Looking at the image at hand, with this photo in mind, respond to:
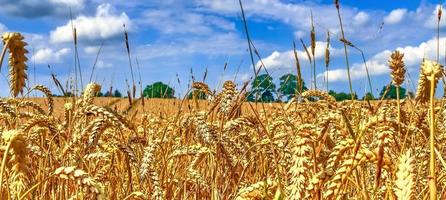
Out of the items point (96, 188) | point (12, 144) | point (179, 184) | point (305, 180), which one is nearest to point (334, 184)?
point (305, 180)

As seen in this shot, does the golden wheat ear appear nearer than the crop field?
No

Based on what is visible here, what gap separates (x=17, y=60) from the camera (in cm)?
177

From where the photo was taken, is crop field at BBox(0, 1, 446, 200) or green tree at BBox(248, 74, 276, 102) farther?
green tree at BBox(248, 74, 276, 102)

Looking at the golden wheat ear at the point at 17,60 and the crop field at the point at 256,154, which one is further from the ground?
the golden wheat ear at the point at 17,60

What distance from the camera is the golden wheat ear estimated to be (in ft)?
5.51

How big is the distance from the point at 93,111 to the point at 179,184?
737 mm

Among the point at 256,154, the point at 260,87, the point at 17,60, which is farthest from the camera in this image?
the point at 260,87

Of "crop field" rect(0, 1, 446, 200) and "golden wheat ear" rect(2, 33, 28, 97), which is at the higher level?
"golden wheat ear" rect(2, 33, 28, 97)

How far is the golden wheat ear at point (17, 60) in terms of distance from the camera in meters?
1.68

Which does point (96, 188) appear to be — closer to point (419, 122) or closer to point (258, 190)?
point (258, 190)

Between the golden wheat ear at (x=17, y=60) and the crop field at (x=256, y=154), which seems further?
the golden wheat ear at (x=17, y=60)

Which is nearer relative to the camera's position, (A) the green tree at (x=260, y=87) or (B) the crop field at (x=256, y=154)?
(B) the crop field at (x=256, y=154)

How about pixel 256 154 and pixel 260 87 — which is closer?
pixel 256 154

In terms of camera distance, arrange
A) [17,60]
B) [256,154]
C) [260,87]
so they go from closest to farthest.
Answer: [17,60], [256,154], [260,87]
